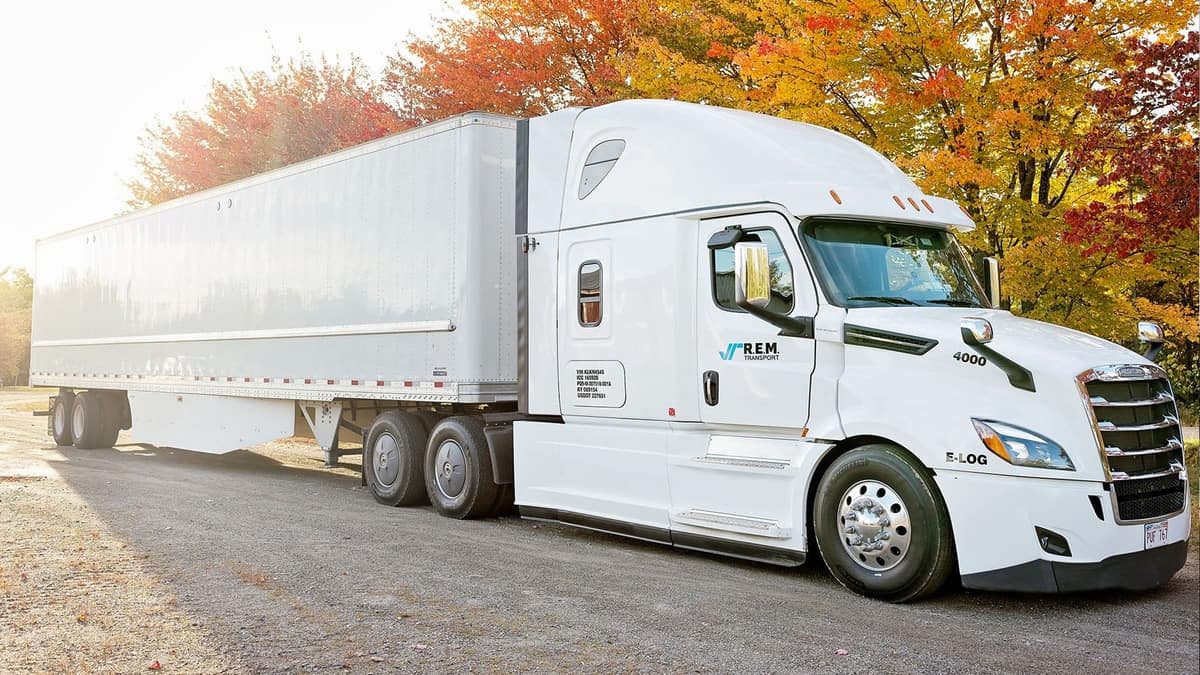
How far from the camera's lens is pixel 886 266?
318 inches

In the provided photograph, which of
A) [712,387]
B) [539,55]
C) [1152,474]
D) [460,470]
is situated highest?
[539,55]

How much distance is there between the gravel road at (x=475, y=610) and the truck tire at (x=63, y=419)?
33.9ft

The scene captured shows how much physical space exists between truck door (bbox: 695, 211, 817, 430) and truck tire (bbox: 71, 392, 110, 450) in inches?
563

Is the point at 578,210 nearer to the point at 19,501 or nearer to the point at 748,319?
the point at 748,319

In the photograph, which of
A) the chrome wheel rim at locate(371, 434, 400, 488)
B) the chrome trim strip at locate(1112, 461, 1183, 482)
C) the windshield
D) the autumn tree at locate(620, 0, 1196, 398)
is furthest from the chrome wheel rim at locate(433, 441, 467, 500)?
the chrome trim strip at locate(1112, 461, 1183, 482)

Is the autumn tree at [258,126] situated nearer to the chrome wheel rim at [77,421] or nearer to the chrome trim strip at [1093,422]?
the chrome wheel rim at [77,421]

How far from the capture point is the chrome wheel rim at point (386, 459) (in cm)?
1162

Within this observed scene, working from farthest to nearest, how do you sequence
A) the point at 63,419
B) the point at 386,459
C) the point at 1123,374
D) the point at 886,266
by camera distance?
1. the point at 63,419
2. the point at 386,459
3. the point at 886,266
4. the point at 1123,374

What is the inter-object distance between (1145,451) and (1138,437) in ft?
0.31

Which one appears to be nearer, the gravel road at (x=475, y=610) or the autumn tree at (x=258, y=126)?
the gravel road at (x=475, y=610)

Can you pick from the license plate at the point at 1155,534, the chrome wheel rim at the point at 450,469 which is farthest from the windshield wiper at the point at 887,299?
the chrome wheel rim at the point at 450,469

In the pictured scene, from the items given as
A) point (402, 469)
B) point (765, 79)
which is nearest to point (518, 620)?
point (402, 469)

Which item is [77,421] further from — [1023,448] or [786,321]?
[1023,448]

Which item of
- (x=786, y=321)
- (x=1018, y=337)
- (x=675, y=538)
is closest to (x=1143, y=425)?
(x=1018, y=337)
